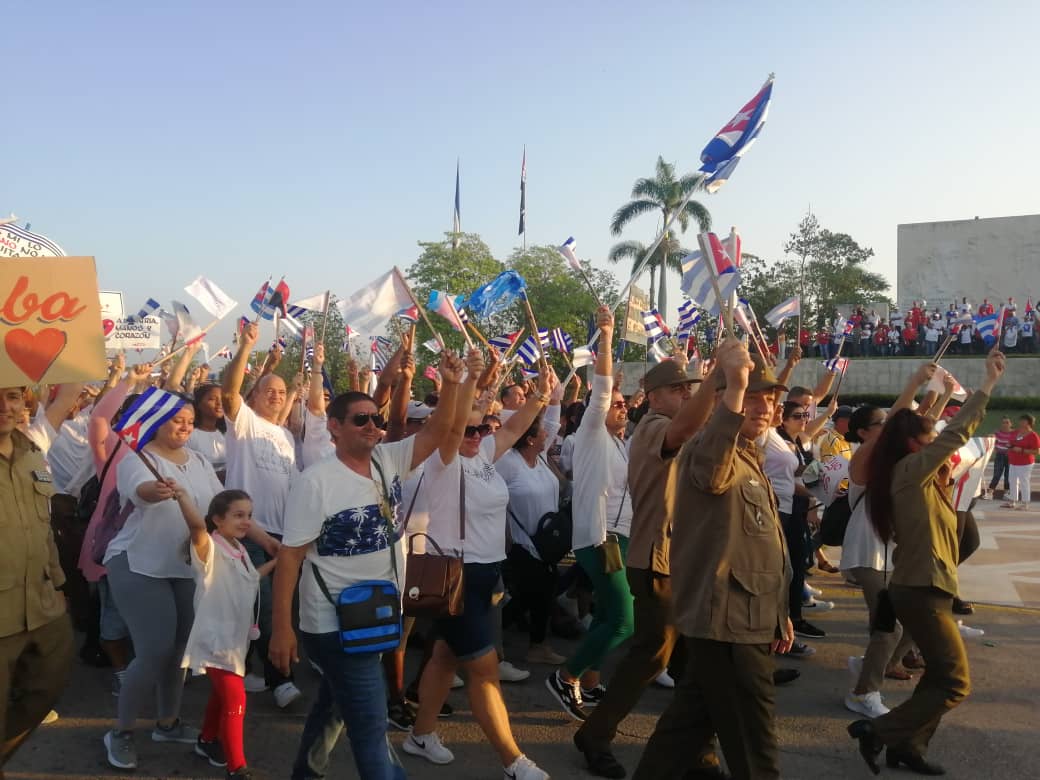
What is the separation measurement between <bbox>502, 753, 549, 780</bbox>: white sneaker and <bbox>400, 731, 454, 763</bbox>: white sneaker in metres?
0.51

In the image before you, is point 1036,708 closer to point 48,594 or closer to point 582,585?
point 582,585

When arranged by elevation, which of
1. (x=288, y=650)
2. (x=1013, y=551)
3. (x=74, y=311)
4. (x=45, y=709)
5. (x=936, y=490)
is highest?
(x=74, y=311)

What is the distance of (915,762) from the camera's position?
450cm

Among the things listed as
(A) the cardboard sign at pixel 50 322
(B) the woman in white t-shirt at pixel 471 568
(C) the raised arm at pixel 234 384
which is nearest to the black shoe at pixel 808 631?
(B) the woman in white t-shirt at pixel 471 568

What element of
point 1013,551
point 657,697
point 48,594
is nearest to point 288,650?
point 48,594

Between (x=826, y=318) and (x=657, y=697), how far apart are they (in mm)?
41369

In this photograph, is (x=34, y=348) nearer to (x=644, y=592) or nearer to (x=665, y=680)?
(x=644, y=592)

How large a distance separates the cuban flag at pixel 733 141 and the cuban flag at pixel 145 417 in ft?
14.0

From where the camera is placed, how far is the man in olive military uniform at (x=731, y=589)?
3475 millimetres

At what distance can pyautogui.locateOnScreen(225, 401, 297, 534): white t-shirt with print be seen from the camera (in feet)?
17.9

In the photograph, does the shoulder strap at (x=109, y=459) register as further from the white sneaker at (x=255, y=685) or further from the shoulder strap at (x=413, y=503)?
the shoulder strap at (x=413, y=503)

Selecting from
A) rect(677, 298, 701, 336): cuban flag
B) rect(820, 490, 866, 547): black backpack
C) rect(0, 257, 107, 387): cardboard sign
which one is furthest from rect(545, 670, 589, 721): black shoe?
rect(677, 298, 701, 336): cuban flag

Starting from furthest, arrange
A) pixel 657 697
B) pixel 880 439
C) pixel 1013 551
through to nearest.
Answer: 1. pixel 1013 551
2. pixel 657 697
3. pixel 880 439

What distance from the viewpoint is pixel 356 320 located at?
519 centimetres
